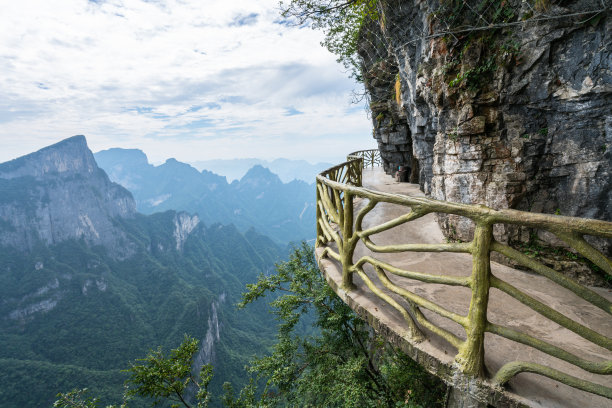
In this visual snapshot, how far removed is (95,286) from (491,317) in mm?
108626

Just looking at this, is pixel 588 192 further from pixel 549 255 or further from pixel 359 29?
pixel 359 29

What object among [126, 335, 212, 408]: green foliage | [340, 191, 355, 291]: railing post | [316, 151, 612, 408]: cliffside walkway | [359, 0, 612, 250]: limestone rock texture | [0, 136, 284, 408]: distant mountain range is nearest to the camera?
[316, 151, 612, 408]: cliffside walkway

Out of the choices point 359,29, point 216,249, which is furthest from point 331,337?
point 216,249

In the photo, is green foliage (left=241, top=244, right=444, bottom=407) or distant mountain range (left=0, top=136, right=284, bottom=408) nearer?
green foliage (left=241, top=244, right=444, bottom=407)

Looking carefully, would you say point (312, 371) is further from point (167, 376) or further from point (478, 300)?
point (478, 300)

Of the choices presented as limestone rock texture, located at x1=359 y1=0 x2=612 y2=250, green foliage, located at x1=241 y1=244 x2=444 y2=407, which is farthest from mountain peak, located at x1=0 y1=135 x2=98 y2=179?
limestone rock texture, located at x1=359 y1=0 x2=612 y2=250

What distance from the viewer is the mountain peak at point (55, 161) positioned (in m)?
109

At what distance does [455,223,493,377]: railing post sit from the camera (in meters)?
1.56

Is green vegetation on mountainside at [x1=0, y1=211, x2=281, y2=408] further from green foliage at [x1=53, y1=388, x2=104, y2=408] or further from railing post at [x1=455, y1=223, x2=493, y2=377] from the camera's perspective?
railing post at [x1=455, y1=223, x2=493, y2=377]

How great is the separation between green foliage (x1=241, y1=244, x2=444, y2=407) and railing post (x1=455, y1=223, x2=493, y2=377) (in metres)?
3.60

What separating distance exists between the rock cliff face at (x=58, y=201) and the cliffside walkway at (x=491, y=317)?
131 meters

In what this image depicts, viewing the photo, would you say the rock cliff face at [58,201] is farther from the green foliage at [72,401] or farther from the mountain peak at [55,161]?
the green foliage at [72,401]

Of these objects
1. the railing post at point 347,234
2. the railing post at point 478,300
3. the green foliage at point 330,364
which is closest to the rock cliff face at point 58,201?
the green foliage at point 330,364

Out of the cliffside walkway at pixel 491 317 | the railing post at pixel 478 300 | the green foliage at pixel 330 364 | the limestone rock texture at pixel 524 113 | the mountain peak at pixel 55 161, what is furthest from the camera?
the mountain peak at pixel 55 161
